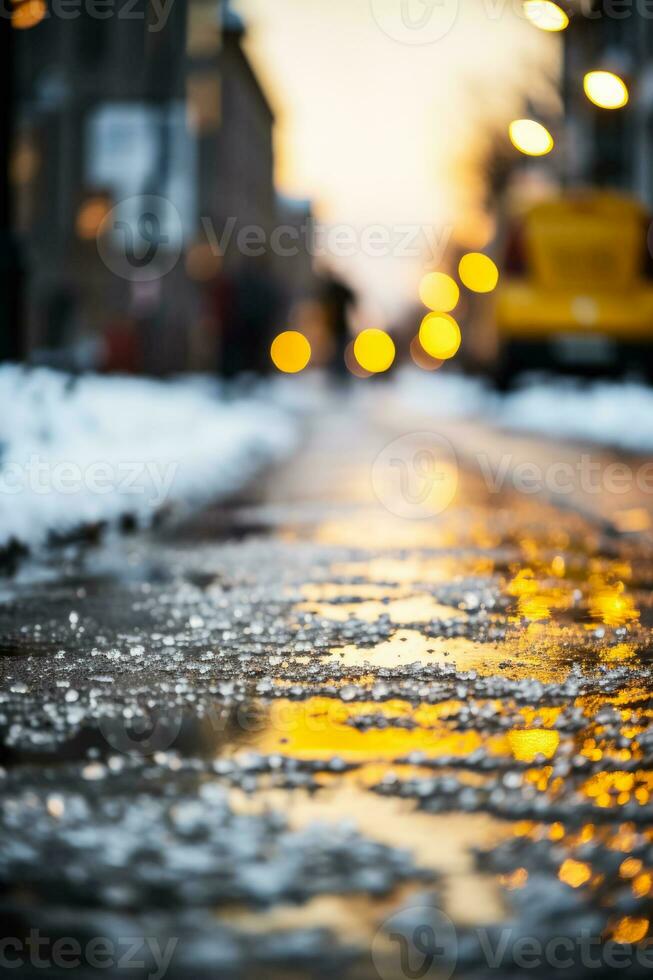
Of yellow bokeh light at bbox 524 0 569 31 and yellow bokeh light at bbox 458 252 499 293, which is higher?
yellow bokeh light at bbox 524 0 569 31

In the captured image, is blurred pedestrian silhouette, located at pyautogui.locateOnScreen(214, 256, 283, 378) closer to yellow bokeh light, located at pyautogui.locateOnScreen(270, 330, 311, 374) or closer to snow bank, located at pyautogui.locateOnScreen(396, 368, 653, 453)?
snow bank, located at pyautogui.locateOnScreen(396, 368, 653, 453)

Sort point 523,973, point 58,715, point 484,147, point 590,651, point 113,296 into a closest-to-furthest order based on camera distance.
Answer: point 523,973 → point 58,715 → point 590,651 → point 113,296 → point 484,147

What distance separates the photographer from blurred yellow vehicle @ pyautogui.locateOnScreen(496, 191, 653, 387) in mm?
21219

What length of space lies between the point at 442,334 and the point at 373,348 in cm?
2255

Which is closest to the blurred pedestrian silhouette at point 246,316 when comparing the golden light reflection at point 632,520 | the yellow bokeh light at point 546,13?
the yellow bokeh light at point 546,13

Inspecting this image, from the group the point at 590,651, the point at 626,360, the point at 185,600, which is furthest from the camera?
the point at 626,360

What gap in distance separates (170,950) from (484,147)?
233 ft

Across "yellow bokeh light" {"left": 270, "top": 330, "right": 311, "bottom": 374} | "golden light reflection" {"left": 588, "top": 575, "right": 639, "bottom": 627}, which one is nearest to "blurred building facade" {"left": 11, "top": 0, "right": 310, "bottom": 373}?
"yellow bokeh light" {"left": 270, "top": 330, "right": 311, "bottom": 374}

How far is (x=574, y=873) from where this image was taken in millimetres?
2717

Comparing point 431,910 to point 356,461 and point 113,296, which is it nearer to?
point 356,461

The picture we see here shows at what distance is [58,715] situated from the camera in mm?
3988

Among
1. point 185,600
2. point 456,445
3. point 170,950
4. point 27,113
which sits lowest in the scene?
point 456,445

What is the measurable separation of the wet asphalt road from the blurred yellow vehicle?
14358 mm

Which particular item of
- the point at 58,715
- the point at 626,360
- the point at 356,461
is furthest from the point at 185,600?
the point at 626,360
